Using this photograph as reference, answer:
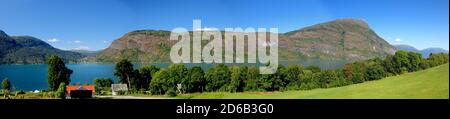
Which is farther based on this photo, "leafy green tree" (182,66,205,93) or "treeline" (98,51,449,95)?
"leafy green tree" (182,66,205,93)

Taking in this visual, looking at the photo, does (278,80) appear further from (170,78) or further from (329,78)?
(170,78)

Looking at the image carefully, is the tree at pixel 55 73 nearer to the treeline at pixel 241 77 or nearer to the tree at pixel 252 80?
the treeline at pixel 241 77

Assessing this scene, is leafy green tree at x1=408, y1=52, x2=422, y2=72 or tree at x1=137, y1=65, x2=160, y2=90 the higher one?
leafy green tree at x1=408, y1=52, x2=422, y2=72

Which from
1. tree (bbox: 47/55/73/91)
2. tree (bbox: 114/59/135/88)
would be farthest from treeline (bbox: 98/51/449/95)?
tree (bbox: 47/55/73/91)

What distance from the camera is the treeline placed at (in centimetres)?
5159

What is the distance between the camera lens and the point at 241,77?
173 feet

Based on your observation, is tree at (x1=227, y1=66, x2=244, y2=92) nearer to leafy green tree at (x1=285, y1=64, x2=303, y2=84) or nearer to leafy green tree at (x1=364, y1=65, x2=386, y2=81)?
leafy green tree at (x1=285, y1=64, x2=303, y2=84)

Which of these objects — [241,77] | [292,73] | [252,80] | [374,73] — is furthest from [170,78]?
[374,73]

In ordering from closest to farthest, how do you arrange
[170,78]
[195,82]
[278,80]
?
[278,80] < [195,82] < [170,78]
